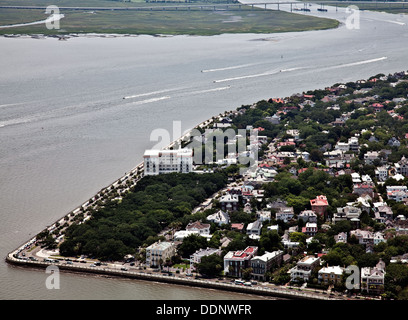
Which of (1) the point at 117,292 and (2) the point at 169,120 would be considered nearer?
(1) the point at 117,292

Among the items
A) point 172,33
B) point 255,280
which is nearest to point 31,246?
point 255,280

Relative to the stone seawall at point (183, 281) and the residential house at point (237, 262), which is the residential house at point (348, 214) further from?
the stone seawall at point (183, 281)

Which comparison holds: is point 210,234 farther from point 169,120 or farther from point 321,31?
point 321,31

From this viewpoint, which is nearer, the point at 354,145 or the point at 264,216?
the point at 264,216

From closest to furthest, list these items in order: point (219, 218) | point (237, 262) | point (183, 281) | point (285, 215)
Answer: point (183, 281) → point (237, 262) → point (219, 218) → point (285, 215)

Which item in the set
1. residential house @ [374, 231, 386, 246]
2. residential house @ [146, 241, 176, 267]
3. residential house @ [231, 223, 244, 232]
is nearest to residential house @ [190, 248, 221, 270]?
residential house @ [146, 241, 176, 267]

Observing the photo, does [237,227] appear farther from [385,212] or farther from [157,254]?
[385,212]

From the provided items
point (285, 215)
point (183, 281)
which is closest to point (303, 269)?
point (183, 281)

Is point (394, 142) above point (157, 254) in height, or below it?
above

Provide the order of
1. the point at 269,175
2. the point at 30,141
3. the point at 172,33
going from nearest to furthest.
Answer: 1. the point at 269,175
2. the point at 30,141
3. the point at 172,33
